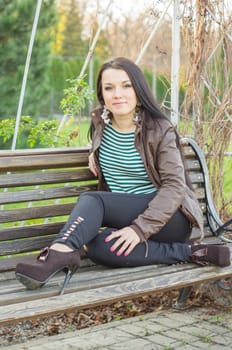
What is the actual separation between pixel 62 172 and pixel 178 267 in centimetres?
80

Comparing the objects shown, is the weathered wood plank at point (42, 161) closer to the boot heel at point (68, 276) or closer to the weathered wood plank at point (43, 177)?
the weathered wood plank at point (43, 177)

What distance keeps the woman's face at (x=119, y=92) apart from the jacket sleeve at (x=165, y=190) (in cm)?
22

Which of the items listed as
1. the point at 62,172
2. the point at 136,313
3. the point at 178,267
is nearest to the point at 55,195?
the point at 62,172

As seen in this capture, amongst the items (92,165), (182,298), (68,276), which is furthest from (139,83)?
(182,298)

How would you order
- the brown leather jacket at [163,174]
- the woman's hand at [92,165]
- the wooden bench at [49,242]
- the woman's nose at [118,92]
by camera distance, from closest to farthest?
the wooden bench at [49,242] < the brown leather jacket at [163,174] < the woman's nose at [118,92] < the woman's hand at [92,165]

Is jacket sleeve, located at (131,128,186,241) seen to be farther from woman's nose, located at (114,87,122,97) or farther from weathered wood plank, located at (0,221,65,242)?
weathered wood plank, located at (0,221,65,242)

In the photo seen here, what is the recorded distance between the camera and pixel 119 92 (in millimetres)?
3402

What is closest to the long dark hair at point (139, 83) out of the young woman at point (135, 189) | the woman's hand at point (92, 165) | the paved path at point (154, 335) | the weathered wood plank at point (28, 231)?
the young woman at point (135, 189)

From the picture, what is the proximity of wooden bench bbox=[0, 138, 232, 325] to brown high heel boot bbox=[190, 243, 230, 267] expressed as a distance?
0.03 metres

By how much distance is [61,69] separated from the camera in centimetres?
2692

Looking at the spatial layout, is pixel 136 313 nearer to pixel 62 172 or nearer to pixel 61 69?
pixel 62 172

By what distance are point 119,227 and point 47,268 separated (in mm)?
568

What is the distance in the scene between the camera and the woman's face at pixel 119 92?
3.41m

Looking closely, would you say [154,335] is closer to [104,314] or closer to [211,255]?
[104,314]
